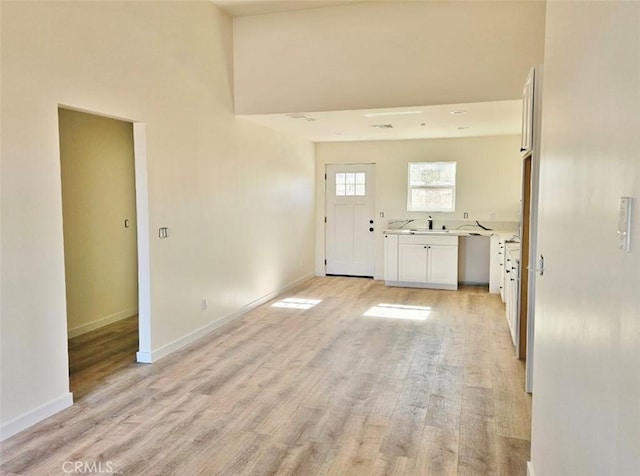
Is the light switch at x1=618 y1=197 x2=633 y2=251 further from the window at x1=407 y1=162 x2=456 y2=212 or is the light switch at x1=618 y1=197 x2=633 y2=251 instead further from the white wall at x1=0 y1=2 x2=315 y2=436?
the window at x1=407 y1=162 x2=456 y2=212

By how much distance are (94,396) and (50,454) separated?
0.79m

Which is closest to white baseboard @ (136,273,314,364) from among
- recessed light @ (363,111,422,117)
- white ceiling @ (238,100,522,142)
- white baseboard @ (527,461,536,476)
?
white ceiling @ (238,100,522,142)

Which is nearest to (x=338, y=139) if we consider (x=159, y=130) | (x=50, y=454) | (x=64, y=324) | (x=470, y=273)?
(x=470, y=273)

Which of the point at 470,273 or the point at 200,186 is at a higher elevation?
the point at 200,186

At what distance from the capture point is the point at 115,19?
3549 millimetres

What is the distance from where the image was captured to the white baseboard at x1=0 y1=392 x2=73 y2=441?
9.03 feet

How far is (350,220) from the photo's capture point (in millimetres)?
8273

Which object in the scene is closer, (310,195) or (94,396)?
(94,396)

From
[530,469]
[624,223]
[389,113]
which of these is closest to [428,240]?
[389,113]

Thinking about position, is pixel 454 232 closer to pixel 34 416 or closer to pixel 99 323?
pixel 99 323

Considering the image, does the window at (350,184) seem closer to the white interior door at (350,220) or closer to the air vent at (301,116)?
the white interior door at (350,220)

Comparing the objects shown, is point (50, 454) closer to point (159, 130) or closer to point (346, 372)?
point (346, 372)

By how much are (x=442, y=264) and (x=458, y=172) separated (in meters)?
1.58

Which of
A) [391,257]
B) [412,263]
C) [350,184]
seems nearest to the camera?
[412,263]
